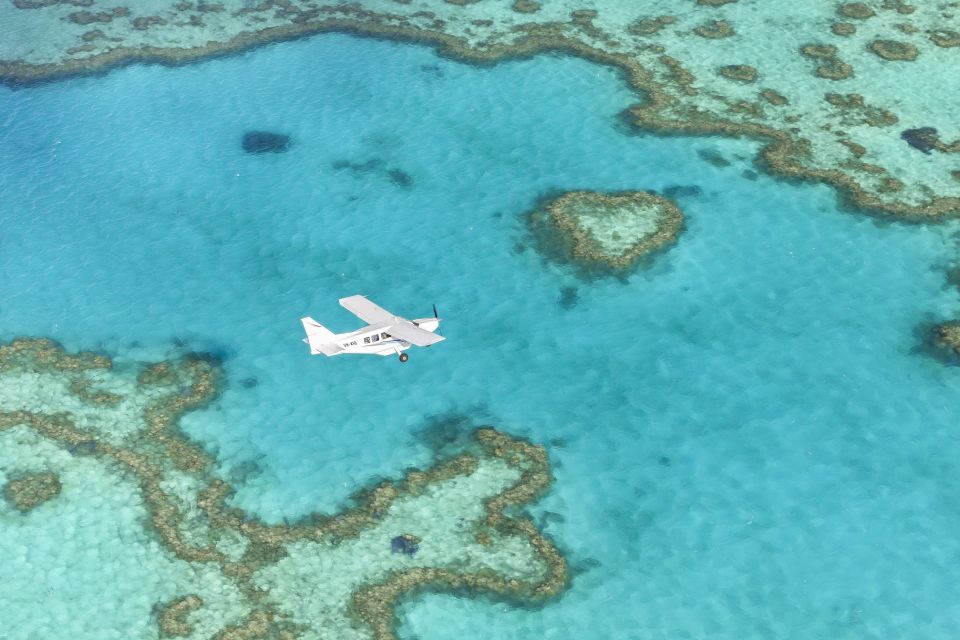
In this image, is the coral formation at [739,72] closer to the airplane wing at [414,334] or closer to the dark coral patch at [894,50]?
the dark coral patch at [894,50]

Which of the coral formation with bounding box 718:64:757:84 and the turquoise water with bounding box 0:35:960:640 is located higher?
the coral formation with bounding box 718:64:757:84

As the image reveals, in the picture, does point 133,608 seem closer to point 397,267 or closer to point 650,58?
point 397,267

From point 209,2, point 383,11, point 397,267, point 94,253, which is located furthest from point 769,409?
point 209,2

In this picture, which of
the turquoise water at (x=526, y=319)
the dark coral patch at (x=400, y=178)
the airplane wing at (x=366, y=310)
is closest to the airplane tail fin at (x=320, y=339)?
the airplane wing at (x=366, y=310)

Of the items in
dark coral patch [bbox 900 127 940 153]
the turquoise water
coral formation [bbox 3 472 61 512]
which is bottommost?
coral formation [bbox 3 472 61 512]

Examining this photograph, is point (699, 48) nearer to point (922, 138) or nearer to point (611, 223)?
point (922, 138)

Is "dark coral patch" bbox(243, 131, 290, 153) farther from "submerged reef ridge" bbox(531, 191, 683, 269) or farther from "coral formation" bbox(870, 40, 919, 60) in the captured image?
"coral formation" bbox(870, 40, 919, 60)

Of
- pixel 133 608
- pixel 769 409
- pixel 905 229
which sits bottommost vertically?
pixel 133 608

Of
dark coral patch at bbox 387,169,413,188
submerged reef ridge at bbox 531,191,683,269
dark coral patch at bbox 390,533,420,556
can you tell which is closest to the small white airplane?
dark coral patch at bbox 390,533,420,556
